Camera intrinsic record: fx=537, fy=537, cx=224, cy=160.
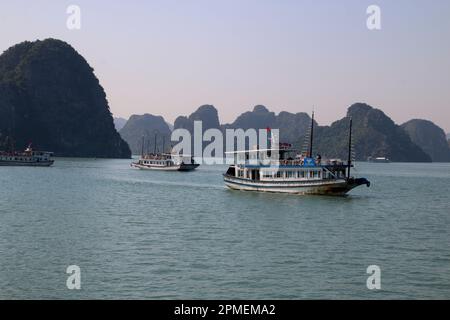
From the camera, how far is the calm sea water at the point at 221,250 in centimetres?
2472

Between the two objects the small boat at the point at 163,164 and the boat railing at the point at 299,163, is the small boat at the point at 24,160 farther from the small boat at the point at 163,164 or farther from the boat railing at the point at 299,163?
the boat railing at the point at 299,163

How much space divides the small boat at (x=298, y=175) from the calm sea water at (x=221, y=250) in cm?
767

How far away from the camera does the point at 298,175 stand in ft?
226

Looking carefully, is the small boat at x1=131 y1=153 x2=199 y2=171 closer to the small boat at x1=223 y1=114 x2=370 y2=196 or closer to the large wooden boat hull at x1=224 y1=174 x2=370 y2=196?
the small boat at x1=223 y1=114 x2=370 y2=196

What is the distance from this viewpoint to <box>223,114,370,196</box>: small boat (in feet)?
220

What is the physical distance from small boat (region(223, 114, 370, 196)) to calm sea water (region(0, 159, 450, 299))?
7669 mm

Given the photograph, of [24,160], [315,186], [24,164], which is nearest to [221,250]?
[315,186]

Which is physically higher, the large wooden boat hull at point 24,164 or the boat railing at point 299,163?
the boat railing at point 299,163

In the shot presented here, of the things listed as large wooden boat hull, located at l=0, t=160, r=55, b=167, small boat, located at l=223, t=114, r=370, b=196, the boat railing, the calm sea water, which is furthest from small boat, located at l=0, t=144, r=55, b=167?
the calm sea water

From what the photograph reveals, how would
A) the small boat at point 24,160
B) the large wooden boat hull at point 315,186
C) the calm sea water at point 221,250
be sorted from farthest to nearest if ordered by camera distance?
1. the small boat at point 24,160
2. the large wooden boat hull at point 315,186
3. the calm sea water at point 221,250

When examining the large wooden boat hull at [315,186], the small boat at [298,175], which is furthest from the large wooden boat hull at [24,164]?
the large wooden boat hull at [315,186]
